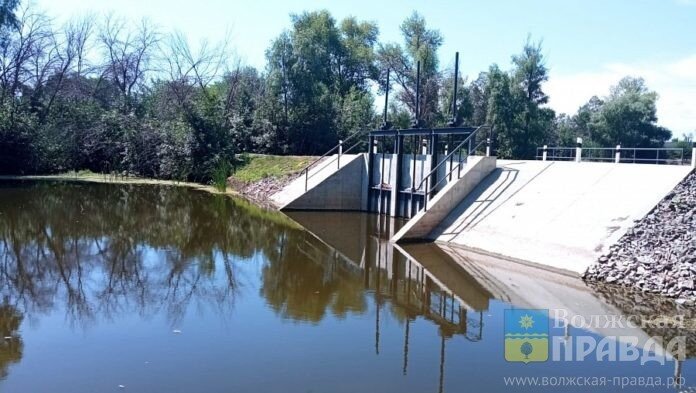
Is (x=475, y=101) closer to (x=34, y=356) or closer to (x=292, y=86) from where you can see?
(x=292, y=86)

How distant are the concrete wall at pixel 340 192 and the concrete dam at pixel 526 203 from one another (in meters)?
1.62

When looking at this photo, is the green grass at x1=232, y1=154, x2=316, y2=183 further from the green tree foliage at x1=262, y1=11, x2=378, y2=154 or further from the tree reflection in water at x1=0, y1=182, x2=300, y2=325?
the tree reflection in water at x1=0, y1=182, x2=300, y2=325

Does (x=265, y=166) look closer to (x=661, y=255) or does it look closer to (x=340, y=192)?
(x=340, y=192)

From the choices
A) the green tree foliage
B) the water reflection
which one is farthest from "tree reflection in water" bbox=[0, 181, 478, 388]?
the green tree foliage

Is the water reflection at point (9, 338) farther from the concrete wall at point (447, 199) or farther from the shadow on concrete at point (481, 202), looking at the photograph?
the shadow on concrete at point (481, 202)

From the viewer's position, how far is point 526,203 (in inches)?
592

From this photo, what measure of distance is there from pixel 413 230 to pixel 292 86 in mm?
23697

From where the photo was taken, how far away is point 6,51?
37750 millimetres

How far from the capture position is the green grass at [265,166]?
28.4 meters

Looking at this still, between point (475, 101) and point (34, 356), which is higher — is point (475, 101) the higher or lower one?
the higher one

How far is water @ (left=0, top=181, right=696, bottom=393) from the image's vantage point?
655 cm

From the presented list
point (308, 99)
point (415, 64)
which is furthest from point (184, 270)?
point (415, 64)

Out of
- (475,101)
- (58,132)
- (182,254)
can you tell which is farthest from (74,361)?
(475,101)

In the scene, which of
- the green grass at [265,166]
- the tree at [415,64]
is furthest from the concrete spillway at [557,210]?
the tree at [415,64]
